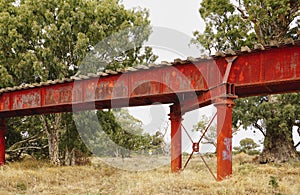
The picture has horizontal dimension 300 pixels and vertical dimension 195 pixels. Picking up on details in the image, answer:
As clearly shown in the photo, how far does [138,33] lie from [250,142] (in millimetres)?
21854

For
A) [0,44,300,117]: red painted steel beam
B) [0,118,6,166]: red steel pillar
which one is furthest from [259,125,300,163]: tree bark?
[0,118,6,166]: red steel pillar

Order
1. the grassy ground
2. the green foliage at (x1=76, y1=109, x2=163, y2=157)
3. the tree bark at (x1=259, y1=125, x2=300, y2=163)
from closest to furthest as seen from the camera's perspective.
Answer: the grassy ground → the green foliage at (x1=76, y1=109, x2=163, y2=157) → the tree bark at (x1=259, y1=125, x2=300, y2=163)

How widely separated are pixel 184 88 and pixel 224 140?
2248mm

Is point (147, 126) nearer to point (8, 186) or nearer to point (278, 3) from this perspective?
point (278, 3)

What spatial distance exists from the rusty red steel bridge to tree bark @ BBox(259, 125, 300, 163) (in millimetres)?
10036

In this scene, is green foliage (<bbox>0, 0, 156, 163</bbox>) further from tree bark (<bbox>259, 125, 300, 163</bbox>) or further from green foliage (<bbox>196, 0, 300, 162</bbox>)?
tree bark (<bbox>259, 125, 300, 163</bbox>)

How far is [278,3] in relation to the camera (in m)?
22.1

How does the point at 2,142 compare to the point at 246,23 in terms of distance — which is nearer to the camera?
the point at 2,142

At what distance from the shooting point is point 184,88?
12.0m

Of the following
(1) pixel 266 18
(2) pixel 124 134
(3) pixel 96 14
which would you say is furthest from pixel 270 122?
(3) pixel 96 14

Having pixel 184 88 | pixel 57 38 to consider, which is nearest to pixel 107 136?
pixel 57 38

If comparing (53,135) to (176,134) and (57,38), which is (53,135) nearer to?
(57,38)

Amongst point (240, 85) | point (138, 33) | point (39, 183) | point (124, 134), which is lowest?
point (39, 183)

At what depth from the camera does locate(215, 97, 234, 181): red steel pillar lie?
10609 mm
